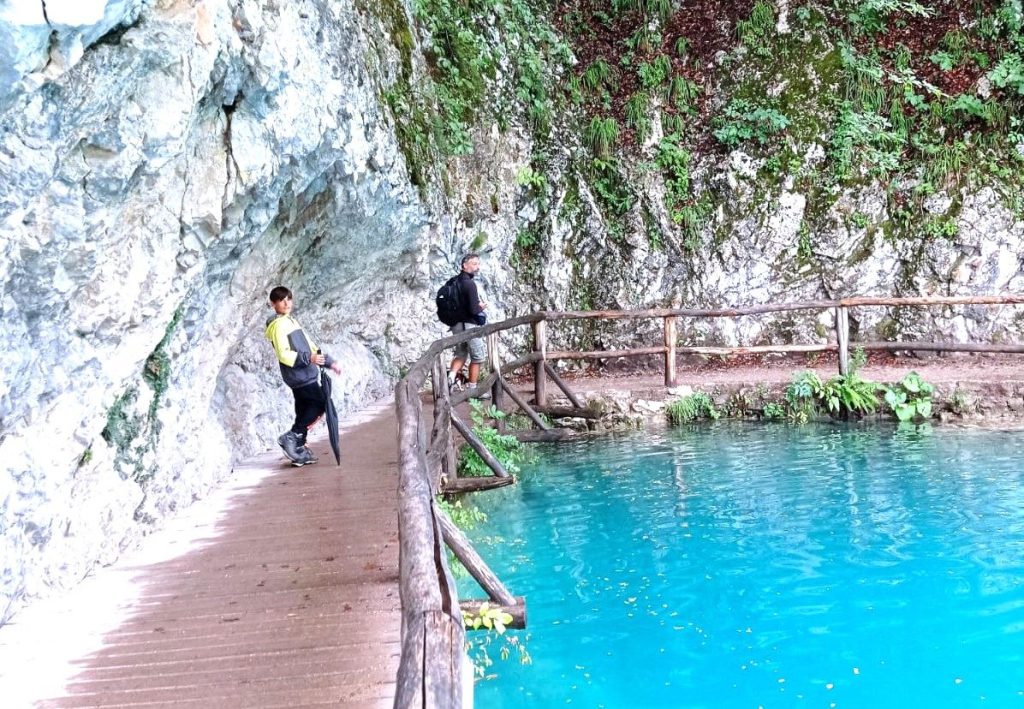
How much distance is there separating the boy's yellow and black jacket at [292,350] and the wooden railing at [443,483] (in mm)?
864

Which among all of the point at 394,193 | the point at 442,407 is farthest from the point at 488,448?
the point at 394,193

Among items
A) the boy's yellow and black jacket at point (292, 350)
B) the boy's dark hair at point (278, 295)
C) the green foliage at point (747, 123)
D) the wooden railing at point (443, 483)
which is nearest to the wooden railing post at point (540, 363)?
the wooden railing at point (443, 483)

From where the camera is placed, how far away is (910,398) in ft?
34.2

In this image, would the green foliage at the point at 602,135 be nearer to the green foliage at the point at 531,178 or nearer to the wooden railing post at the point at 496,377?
the green foliage at the point at 531,178

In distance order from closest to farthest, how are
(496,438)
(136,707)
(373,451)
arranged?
(136,707), (373,451), (496,438)

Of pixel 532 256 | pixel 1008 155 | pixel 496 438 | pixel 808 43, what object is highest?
pixel 808 43

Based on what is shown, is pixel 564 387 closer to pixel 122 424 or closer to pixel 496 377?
pixel 496 377

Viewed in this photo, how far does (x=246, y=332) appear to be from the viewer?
7.68 meters

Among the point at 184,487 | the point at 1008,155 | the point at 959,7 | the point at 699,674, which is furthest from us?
the point at 959,7

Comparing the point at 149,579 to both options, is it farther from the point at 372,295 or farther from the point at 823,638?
the point at 372,295

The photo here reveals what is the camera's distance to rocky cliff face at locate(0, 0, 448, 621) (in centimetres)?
341

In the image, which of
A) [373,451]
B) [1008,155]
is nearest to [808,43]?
[1008,155]

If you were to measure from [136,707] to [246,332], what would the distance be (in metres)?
4.94

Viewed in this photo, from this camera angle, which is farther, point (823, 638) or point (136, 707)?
point (823, 638)
